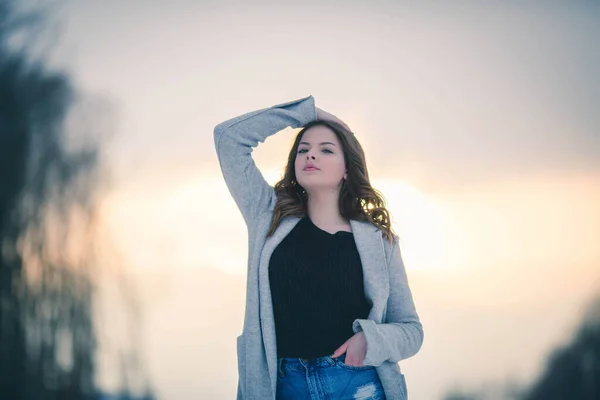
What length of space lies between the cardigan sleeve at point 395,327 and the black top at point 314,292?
0.08m

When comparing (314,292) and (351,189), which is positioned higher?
(351,189)

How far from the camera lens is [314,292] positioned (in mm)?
1542

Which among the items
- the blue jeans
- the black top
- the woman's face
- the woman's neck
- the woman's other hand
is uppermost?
the woman's face

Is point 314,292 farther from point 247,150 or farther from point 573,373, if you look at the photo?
point 573,373

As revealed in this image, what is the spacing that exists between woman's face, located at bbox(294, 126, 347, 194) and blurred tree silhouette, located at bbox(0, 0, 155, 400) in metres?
1.22

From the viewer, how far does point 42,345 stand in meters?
2.41

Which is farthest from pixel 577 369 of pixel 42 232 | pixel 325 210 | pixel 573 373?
pixel 42 232

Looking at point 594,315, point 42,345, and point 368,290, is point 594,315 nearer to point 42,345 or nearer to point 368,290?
point 368,290

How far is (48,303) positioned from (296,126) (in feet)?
4.85

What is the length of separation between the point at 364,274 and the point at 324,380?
343mm

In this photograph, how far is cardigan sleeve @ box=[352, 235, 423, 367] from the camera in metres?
1.47

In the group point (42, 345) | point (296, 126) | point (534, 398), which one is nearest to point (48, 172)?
point (42, 345)

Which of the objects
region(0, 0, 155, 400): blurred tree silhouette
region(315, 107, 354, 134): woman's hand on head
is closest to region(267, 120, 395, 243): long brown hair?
region(315, 107, 354, 134): woman's hand on head

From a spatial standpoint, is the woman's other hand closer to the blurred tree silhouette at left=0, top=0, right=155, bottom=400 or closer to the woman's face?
the woman's face
